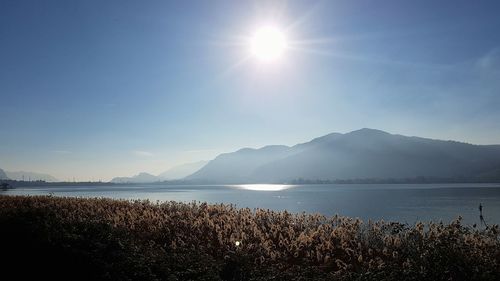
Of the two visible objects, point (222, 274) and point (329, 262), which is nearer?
point (222, 274)

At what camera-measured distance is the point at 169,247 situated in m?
13.0

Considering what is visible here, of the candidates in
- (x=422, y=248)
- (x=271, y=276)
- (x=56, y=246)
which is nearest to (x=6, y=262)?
(x=56, y=246)

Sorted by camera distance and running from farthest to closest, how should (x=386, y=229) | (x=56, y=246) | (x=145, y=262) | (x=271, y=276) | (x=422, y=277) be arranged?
(x=386, y=229) → (x=56, y=246) → (x=145, y=262) → (x=271, y=276) → (x=422, y=277)

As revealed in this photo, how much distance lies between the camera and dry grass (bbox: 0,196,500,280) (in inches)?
377

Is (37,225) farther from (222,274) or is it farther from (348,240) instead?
(348,240)

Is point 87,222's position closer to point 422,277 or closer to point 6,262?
point 6,262

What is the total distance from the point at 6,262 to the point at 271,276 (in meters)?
6.95

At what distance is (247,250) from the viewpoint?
1193 centimetres

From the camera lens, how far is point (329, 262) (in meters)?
11.2

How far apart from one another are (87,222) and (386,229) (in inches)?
365


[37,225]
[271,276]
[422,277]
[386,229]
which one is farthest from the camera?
[386,229]

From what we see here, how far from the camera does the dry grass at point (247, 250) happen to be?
377 inches

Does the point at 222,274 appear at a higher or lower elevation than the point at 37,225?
lower

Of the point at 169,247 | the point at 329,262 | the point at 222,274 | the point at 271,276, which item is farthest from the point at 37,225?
the point at 329,262
